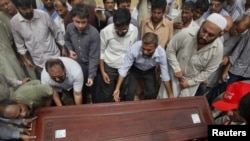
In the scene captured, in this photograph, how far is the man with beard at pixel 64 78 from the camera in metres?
2.11

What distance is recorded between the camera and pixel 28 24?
97.6 inches

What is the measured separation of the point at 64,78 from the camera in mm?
2250

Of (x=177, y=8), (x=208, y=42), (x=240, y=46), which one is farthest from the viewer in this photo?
(x=177, y=8)

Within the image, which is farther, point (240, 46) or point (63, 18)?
point (63, 18)

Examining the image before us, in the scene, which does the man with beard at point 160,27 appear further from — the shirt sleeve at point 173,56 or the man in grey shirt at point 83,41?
the man in grey shirt at point 83,41

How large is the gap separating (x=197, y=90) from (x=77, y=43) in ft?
4.94

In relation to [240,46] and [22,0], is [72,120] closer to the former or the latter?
[22,0]

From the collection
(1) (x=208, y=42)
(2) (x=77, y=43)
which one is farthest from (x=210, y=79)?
(2) (x=77, y=43)

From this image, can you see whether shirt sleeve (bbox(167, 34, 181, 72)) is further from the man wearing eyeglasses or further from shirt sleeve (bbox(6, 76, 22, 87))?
shirt sleeve (bbox(6, 76, 22, 87))

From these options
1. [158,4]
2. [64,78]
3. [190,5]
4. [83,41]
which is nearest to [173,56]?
[158,4]

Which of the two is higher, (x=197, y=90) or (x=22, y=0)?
(x=22, y=0)

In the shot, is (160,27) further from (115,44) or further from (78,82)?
(78,82)

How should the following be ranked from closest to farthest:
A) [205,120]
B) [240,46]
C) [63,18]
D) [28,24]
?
1. [205,120]
2. [28,24]
3. [240,46]
4. [63,18]

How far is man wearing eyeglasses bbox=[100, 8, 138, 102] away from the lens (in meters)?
2.41
